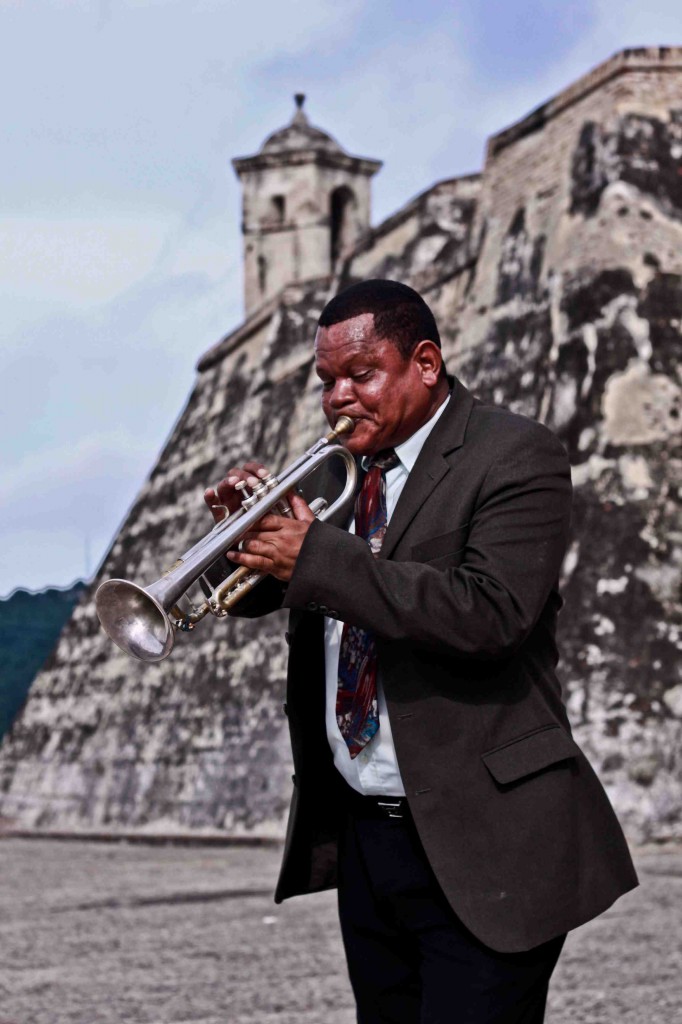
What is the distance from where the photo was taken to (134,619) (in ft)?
9.66

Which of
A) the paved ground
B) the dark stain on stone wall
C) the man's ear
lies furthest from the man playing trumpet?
the dark stain on stone wall

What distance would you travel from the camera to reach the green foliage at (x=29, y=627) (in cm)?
3812

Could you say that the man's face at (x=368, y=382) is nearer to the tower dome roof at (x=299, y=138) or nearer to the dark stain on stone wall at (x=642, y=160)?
the dark stain on stone wall at (x=642, y=160)

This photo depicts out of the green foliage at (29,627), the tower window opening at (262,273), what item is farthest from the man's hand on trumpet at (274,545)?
the green foliage at (29,627)

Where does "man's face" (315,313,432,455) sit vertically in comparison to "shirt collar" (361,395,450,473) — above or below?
above

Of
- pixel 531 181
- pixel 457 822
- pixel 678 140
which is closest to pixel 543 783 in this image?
pixel 457 822

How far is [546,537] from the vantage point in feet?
9.11

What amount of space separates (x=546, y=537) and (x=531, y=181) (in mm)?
13468

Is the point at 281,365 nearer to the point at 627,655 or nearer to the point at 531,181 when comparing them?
the point at 531,181

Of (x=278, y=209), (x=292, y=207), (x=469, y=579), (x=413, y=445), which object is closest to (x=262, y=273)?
(x=278, y=209)

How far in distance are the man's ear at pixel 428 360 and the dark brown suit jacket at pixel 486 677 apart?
16 cm

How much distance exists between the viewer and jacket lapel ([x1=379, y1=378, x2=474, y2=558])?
2881 mm

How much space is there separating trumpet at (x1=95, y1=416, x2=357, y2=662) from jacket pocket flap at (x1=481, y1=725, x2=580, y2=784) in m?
0.52

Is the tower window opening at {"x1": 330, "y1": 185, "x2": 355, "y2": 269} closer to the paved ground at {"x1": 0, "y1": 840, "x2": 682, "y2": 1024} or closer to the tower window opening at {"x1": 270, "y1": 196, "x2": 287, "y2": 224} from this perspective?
the tower window opening at {"x1": 270, "y1": 196, "x2": 287, "y2": 224}
